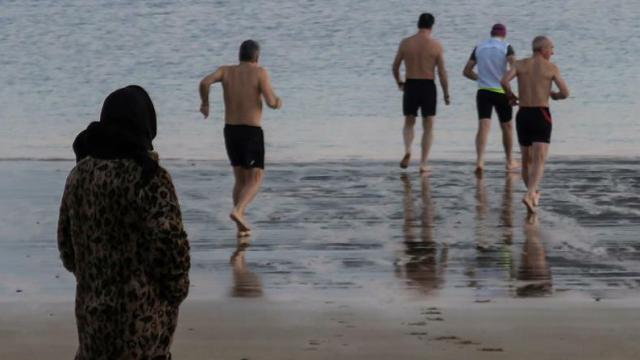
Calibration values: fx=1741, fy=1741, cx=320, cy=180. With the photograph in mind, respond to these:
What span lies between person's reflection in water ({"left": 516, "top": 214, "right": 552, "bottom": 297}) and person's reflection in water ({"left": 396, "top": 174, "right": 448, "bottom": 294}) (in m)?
0.56

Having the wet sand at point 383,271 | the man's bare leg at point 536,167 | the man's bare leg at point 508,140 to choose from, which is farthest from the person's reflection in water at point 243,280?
the man's bare leg at point 508,140

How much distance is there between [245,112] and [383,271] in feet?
8.65

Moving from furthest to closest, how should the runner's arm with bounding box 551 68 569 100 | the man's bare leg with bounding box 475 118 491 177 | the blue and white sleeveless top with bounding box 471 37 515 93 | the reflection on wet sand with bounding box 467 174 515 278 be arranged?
the man's bare leg with bounding box 475 118 491 177 → the blue and white sleeveless top with bounding box 471 37 515 93 → the runner's arm with bounding box 551 68 569 100 → the reflection on wet sand with bounding box 467 174 515 278

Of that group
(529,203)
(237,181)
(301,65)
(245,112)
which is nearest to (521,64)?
(529,203)

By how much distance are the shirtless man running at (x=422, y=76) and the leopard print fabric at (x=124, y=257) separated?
13.1 m

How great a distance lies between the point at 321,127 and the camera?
29766mm

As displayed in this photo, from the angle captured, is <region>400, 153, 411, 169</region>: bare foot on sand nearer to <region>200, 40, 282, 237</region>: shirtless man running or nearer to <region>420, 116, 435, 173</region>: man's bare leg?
<region>420, 116, 435, 173</region>: man's bare leg

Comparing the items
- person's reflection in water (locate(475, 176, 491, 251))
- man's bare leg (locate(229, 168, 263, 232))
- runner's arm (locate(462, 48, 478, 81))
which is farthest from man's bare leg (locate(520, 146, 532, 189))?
runner's arm (locate(462, 48, 478, 81))

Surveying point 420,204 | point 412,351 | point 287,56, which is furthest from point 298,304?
point 287,56

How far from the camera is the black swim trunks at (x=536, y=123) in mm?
15383

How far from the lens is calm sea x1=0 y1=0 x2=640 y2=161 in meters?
27.4

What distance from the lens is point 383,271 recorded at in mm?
12070

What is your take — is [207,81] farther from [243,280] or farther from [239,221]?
[243,280]

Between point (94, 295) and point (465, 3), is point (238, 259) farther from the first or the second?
point (465, 3)
